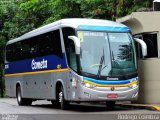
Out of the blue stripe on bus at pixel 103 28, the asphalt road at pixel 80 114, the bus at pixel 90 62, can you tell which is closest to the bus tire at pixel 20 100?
the bus at pixel 90 62

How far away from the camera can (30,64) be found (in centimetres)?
2403

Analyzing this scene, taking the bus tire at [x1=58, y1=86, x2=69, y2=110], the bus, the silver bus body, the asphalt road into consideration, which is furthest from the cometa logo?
the asphalt road

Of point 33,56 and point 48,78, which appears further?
point 33,56

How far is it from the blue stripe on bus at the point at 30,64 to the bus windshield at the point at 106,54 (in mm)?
1306

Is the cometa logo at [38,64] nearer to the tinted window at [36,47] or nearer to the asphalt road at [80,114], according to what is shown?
the tinted window at [36,47]

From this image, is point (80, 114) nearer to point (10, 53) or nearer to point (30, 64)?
point (30, 64)

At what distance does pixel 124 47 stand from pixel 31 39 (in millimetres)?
6747

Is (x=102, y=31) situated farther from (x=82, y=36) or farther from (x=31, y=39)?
(x=31, y=39)

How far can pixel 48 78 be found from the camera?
2144 centimetres

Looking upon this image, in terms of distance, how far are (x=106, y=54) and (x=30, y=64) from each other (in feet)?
21.7

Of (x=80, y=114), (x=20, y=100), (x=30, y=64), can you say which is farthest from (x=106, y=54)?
(x=20, y=100)

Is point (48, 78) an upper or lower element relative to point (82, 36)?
lower

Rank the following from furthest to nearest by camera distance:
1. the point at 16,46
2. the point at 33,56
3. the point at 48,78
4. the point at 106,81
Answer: the point at 16,46 < the point at 33,56 < the point at 48,78 < the point at 106,81

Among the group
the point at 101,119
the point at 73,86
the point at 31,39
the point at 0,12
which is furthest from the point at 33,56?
the point at 0,12
